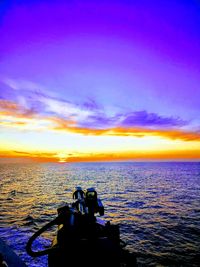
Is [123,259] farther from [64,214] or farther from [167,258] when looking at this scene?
[167,258]

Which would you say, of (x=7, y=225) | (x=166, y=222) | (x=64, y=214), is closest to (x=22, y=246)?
(x=7, y=225)

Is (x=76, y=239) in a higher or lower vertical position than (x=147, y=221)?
higher

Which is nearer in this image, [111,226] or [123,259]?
[123,259]

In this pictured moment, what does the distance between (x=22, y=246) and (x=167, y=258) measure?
33.9 feet

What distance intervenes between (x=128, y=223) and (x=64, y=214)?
A: 20631 mm

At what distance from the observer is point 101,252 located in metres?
3.18

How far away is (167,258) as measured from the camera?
45.3 feet

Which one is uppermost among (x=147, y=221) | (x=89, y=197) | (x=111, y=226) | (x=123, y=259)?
(x=89, y=197)

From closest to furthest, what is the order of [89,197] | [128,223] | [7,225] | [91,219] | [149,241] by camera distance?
1. [91,219]
2. [89,197]
3. [149,241]
4. [7,225]
5. [128,223]

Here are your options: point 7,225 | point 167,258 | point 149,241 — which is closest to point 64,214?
point 167,258

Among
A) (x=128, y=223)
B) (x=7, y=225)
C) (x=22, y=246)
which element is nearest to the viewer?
(x=22, y=246)

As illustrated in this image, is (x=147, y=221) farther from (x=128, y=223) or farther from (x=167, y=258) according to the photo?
(x=167, y=258)

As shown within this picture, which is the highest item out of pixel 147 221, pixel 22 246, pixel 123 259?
pixel 123 259

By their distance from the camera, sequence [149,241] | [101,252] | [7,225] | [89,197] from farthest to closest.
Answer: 1. [7,225]
2. [149,241]
3. [89,197]
4. [101,252]
